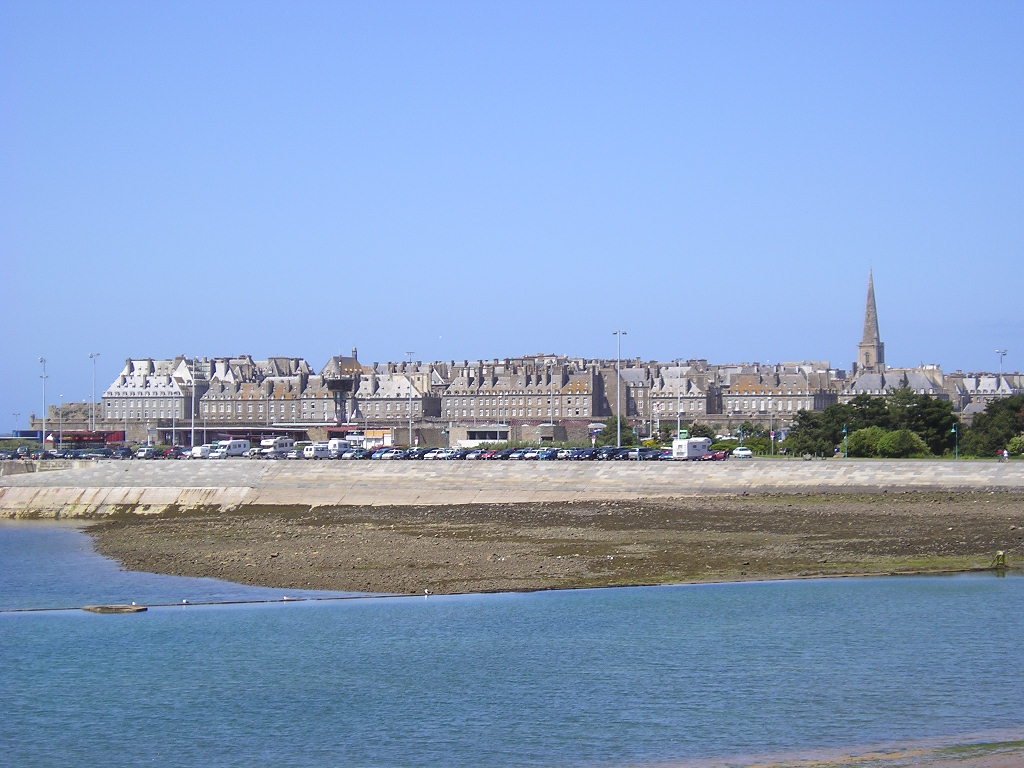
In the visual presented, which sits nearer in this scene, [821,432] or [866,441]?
[866,441]

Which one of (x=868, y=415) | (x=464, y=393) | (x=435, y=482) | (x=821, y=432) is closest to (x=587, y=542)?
(x=435, y=482)

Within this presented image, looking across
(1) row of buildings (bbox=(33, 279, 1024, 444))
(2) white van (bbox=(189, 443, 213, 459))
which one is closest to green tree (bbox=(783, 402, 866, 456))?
(2) white van (bbox=(189, 443, 213, 459))

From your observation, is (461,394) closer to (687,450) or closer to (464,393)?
(464,393)

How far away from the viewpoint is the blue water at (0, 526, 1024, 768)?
1975cm

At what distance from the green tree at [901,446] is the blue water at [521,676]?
4085 cm

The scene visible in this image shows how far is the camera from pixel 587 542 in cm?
4131

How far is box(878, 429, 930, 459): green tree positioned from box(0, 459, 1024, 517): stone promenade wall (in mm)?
9800

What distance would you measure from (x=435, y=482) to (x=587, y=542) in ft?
82.2

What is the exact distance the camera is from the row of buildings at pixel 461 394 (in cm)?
16438

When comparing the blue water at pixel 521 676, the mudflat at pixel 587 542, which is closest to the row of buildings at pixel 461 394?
the mudflat at pixel 587 542

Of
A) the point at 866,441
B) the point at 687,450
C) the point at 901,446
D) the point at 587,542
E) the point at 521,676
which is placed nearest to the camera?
the point at 521,676

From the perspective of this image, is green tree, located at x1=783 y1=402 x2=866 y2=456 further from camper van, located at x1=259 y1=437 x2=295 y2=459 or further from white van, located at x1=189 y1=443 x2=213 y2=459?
white van, located at x1=189 y1=443 x2=213 y2=459

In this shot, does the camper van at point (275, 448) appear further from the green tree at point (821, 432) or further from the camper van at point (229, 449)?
the green tree at point (821, 432)

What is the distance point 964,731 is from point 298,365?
178 m
